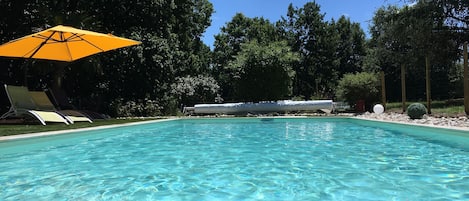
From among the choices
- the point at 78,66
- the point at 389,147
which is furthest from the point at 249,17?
the point at 389,147

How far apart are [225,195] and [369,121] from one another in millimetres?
9542

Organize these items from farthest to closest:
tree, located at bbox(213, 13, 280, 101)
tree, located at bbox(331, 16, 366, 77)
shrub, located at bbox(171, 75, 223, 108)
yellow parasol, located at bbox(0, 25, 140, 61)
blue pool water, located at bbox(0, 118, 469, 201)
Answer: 1. tree, located at bbox(331, 16, 366, 77)
2. tree, located at bbox(213, 13, 280, 101)
3. shrub, located at bbox(171, 75, 223, 108)
4. yellow parasol, located at bbox(0, 25, 140, 61)
5. blue pool water, located at bbox(0, 118, 469, 201)

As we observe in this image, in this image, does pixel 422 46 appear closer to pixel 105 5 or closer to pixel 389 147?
pixel 389 147

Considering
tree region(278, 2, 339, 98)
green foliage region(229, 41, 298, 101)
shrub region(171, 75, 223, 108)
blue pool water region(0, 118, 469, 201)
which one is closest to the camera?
blue pool water region(0, 118, 469, 201)

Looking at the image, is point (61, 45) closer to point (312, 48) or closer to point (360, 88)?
point (360, 88)

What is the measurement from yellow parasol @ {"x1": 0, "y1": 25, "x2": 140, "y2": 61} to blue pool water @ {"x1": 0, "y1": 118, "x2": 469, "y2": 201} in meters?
3.90

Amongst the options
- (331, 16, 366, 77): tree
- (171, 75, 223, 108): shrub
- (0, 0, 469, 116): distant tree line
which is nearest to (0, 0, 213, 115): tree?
(0, 0, 469, 116): distant tree line

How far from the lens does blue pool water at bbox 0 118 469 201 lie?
3656 mm

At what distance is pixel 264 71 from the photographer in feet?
59.7

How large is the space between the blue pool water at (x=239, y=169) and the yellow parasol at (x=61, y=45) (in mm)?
3898

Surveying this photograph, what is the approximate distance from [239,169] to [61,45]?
30.9ft

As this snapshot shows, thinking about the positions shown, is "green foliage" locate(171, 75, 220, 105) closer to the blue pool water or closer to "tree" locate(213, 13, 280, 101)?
"tree" locate(213, 13, 280, 101)

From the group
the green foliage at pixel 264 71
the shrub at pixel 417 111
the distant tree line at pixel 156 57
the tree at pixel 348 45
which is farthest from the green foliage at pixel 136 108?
the tree at pixel 348 45

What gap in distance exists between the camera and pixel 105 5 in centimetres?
1716
